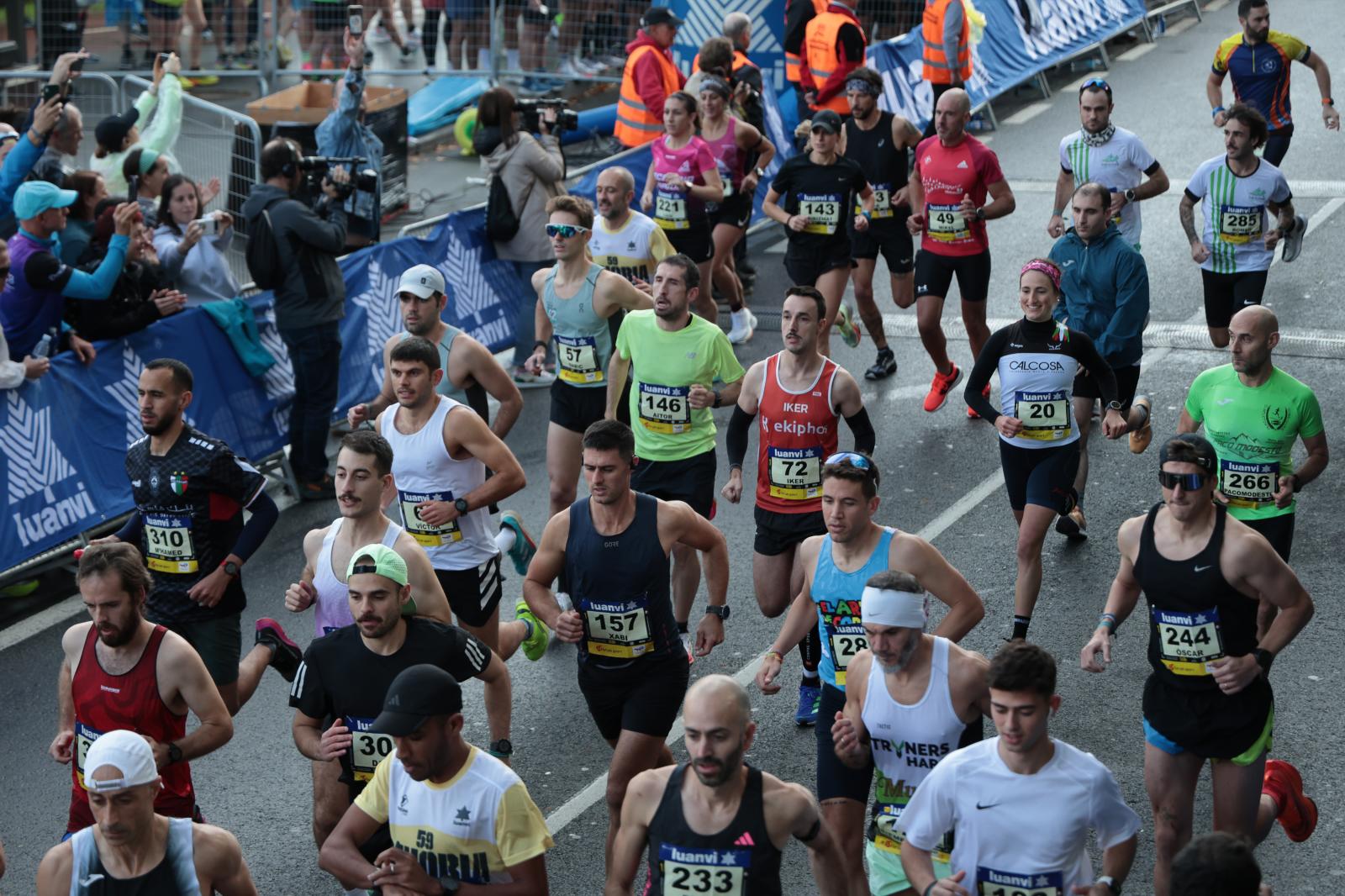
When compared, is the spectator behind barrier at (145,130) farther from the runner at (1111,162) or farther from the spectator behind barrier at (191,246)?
the runner at (1111,162)

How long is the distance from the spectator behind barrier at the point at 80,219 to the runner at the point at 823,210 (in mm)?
4457

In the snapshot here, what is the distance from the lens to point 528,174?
44.9 ft

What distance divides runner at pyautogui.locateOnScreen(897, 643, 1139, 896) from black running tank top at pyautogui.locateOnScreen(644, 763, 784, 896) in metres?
0.51

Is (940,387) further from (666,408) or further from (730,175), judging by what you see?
(666,408)

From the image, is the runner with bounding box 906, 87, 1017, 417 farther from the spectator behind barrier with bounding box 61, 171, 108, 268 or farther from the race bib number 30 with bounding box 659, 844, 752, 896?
the race bib number 30 with bounding box 659, 844, 752, 896

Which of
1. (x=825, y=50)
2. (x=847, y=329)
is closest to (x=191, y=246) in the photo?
(x=847, y=329)

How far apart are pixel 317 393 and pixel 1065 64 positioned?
14.2 meters

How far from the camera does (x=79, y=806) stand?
6578 millimetres

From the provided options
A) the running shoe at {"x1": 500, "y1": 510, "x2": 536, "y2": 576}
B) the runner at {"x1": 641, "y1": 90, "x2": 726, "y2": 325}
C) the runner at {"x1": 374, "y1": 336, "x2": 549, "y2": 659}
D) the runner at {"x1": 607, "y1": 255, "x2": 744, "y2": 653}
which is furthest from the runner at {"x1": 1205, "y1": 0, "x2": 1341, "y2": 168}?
the runner at {"x1": 374, "y1": 336, "x2": 549, "y2": 659}

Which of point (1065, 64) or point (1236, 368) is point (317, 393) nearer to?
point (1236, 368)

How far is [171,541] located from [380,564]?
1.95 metres

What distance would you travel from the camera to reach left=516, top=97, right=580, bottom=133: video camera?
46.3ft

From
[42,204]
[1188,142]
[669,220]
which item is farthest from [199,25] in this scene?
[1188,142]

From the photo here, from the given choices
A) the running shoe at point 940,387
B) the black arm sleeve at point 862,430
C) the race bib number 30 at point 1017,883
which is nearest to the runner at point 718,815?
the race bib number 30 at point 1017,883
